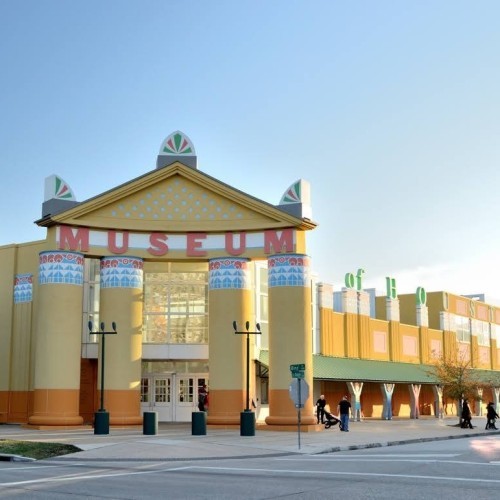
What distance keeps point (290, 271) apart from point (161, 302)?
7130 mm

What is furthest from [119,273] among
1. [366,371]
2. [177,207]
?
[366,371]

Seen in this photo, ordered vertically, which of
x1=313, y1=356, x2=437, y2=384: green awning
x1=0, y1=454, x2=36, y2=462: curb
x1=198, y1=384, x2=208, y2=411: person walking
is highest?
x1=313, y1=356, x2=437, y2=384: green awning

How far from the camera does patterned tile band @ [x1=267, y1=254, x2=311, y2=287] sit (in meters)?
32.8

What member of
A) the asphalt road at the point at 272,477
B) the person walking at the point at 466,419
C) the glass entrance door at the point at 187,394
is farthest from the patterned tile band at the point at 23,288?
the person walking at the point at 466,419

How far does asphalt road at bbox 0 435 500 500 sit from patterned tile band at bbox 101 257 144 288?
42.6 feet

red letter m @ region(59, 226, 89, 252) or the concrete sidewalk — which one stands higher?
red letter m @ region(59, 226, 89, 252)

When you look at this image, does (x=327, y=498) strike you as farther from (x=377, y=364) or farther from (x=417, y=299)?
(x=417, y=299)

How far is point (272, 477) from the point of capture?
663 inches

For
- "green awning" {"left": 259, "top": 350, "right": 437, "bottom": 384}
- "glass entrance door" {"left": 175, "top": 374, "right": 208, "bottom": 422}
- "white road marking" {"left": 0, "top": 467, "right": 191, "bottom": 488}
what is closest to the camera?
"white road marking" {"left": 0, "top": 467, "right": 191, "bottom": 488}

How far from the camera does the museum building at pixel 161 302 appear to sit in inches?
1278

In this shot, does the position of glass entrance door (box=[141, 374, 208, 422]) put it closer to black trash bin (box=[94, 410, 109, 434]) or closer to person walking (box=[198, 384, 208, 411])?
person walking (box=[198, 384, 208, 411])

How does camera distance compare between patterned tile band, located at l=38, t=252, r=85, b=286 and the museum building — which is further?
patterned tile band, located at l=38, t=252, r=85, b=286

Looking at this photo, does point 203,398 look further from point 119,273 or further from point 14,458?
point 14,458

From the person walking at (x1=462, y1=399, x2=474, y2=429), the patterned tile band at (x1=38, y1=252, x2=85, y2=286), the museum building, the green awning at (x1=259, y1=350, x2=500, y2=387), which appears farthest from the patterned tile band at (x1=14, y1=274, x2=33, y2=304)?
the person walking at (x1=462, y1=399, x2=474, y2=429)
